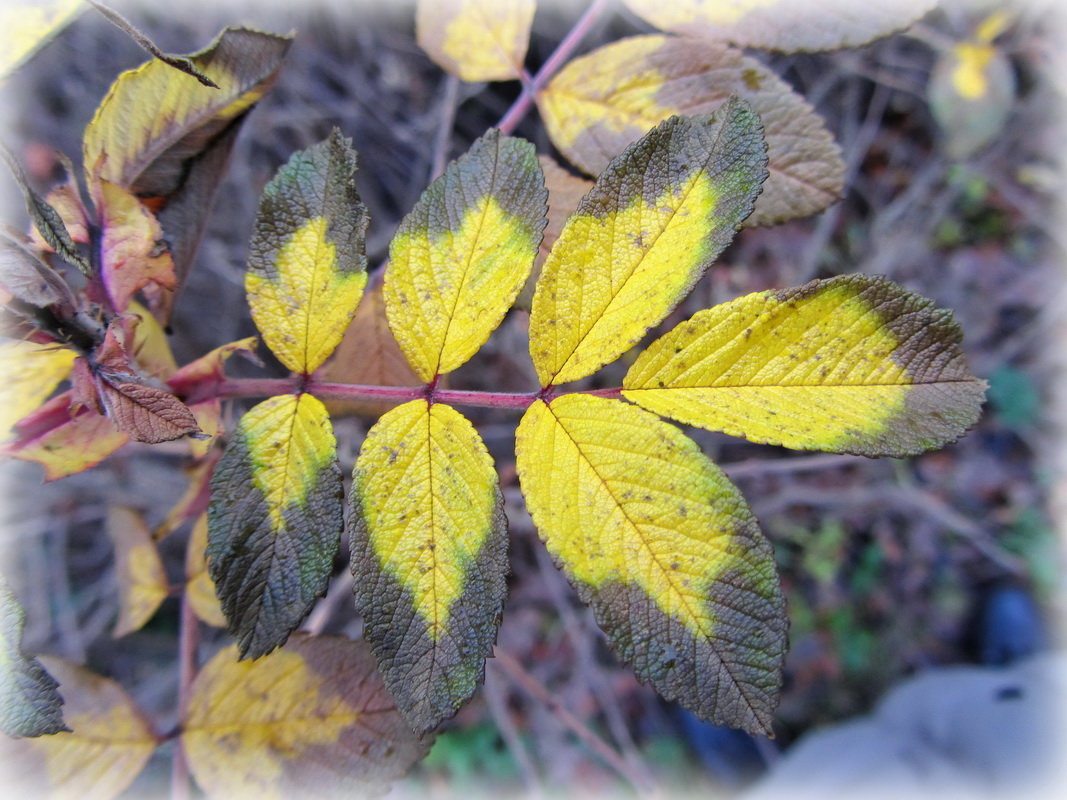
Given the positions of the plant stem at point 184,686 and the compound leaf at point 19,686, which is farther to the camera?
the plant stem at point 184,686

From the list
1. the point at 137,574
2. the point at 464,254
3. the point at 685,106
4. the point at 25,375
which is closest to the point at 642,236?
the point at 464,254

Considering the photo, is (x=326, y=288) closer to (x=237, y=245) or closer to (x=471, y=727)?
(x=237, y=245)

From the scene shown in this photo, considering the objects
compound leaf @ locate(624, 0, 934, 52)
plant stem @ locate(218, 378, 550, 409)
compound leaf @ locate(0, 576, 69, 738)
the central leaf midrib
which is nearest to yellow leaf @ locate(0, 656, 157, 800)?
compound leaf @ locate(0, 576, 69, 738)

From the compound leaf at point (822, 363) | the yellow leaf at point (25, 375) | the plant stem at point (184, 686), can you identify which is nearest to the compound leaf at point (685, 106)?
the compound leaf at point (822, 363)

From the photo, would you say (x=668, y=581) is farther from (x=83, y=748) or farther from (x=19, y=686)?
(x=83, y=748)

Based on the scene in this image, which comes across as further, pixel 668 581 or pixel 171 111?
pixel 171 111

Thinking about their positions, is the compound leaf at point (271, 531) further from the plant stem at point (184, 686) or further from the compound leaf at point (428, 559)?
the plant stem at point (184, 686)

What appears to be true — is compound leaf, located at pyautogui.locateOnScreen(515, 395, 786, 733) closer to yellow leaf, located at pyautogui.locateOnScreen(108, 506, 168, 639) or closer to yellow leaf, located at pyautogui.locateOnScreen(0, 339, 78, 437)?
yellow leaf, located at pyautogui.locateOnScreen(0, 339, 78, 437)
